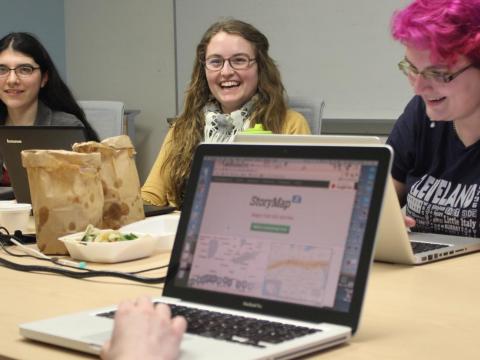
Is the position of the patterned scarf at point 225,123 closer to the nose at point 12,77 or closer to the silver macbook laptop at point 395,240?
the nose at point 12,77

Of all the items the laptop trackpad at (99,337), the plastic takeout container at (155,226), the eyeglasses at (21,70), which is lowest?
the plastic takeout container at (155,226)

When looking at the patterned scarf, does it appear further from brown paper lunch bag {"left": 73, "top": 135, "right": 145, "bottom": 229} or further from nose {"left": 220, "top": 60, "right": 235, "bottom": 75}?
brown paper lunch bag {"left": 73, "top": 135, "right": 145, "bottom": 229}

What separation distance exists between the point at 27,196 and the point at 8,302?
79 cm

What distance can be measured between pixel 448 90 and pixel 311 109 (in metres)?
0.96

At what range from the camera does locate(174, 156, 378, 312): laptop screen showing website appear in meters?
0.95

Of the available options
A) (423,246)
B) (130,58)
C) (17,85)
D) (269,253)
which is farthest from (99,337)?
(130,58)

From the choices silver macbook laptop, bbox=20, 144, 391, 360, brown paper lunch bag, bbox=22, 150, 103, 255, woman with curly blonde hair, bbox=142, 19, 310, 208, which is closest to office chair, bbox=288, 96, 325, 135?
woman with curly blonde hair, bbox=142, 19, 310, 208

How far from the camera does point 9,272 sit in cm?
141

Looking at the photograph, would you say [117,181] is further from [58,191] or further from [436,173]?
[436,173]

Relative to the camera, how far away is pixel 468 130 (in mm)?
1829

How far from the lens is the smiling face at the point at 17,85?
2.95 metres

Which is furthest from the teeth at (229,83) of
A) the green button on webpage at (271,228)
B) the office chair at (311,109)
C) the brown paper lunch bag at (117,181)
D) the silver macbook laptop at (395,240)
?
the green button on webpage at (271,228)

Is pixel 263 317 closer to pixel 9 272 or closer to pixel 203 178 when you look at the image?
pixel 203 178

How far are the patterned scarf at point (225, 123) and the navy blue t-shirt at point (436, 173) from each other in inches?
30.9
